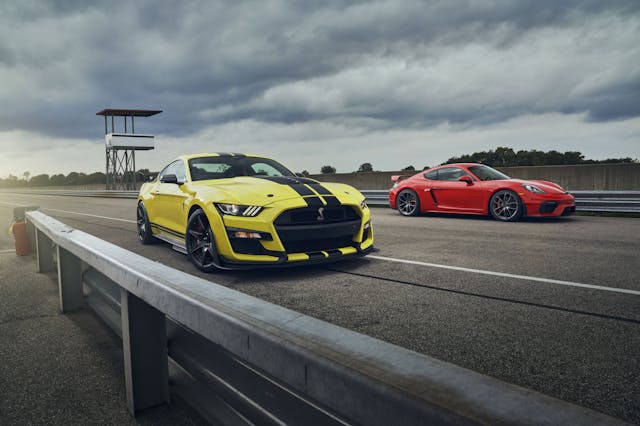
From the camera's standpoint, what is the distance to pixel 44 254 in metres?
5.84

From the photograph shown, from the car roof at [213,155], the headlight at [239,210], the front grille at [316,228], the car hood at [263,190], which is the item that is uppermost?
the car roof at [213,155]

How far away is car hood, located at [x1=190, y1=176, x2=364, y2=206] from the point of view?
510 centimetres

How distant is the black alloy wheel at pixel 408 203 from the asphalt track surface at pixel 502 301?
168 inches

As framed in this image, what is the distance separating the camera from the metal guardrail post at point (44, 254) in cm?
577

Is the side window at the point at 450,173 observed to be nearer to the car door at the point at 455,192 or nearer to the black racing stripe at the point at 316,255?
the car door at the point at 455,192

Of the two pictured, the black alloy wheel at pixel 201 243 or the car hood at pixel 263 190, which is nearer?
the car hood at pixel 263 190

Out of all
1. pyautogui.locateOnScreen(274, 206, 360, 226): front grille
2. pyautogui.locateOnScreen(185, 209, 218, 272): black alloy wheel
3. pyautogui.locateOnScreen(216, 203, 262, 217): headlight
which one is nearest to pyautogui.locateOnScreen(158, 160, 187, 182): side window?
pyautogui.locateOnScreen(185, 209, 218, 272): black alloy wheel

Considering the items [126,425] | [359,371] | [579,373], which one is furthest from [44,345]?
[579,373]

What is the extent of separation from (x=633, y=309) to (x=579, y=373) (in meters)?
1.57

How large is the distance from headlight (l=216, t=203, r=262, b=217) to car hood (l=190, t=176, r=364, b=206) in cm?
5

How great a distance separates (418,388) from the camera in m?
0.93

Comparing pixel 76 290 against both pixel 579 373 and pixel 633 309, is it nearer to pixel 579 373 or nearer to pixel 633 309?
pixel 579 373

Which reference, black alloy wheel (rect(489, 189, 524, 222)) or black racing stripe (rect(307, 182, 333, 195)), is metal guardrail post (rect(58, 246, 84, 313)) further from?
black alloy wheel (rect(489, 189, 524, 222))

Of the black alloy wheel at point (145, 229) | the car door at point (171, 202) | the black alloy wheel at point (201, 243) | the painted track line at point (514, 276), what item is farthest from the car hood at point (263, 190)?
the black alloy wheel at point (145, 229)
